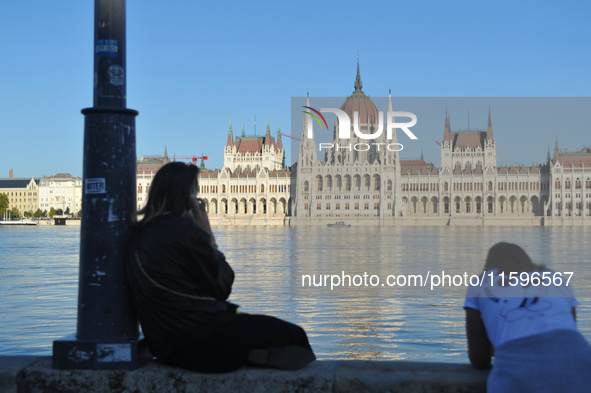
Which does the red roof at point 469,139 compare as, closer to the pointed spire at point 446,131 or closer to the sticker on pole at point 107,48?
the pointed spire at point 446,131

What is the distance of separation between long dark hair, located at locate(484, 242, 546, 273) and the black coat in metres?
1.15

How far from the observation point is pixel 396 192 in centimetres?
8969

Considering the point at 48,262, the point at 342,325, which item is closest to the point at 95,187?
the point at 342,325

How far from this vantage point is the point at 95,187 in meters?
2.99

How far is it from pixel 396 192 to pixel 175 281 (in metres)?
87.9

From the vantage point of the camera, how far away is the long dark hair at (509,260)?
2.90 meters

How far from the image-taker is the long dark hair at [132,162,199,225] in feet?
9.79

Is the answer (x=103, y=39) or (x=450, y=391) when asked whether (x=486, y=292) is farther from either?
(x=103, y=39)

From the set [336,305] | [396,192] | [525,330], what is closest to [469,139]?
[396,192]

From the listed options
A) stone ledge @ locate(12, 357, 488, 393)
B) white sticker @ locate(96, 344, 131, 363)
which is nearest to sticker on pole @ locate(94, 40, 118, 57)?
white sticker @ locate(96, 344, 131, 363)

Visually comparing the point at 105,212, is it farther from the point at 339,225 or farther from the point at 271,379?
the point at 339,225

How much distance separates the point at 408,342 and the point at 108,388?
6369 millimetres

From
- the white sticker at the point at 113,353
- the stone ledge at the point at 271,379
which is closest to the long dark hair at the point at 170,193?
the white sticker at the point at 113,353

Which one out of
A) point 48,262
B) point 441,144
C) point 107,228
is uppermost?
point 441,144
